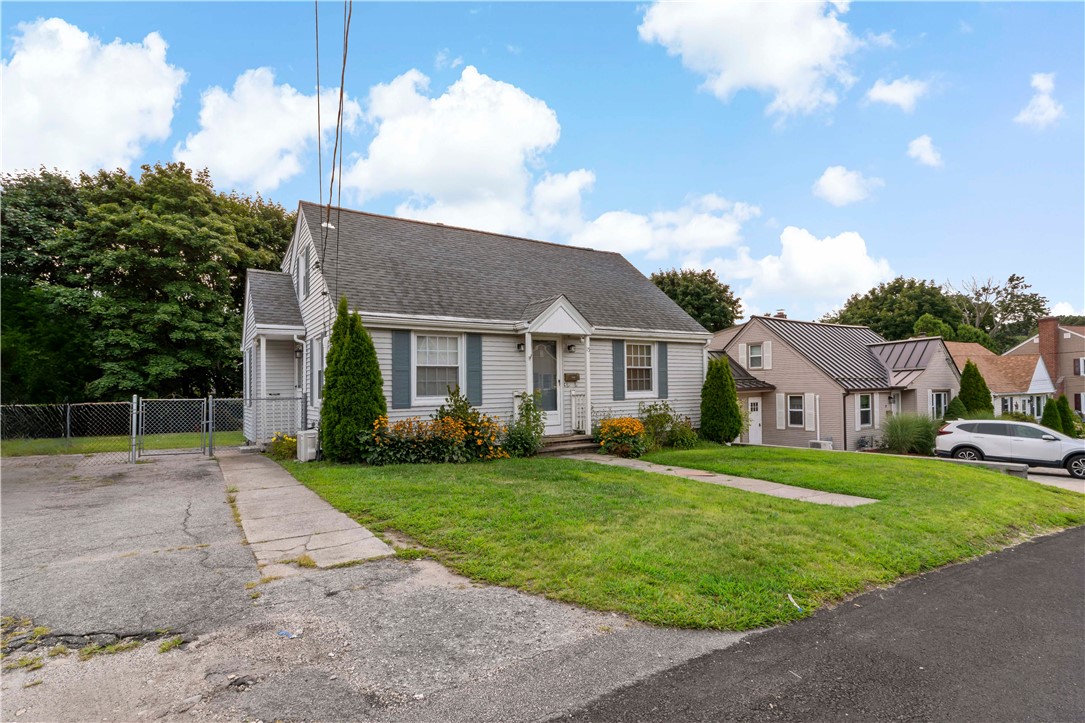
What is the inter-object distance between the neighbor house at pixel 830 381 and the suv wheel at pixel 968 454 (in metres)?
4.11

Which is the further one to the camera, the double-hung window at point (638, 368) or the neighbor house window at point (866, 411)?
the neighbor house window at point (866, 411)

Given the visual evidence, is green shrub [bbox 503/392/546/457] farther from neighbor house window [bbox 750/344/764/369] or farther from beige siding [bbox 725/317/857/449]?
neighbor house window [bbox 750/344/764/369]

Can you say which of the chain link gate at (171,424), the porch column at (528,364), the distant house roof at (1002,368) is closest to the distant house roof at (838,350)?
the distant house roof at (1002,368)

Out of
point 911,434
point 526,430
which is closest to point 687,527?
point 526,430

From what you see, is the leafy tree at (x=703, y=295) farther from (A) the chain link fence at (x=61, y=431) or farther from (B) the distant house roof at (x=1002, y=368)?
(A) the chain link fence at (x=61, y=431)

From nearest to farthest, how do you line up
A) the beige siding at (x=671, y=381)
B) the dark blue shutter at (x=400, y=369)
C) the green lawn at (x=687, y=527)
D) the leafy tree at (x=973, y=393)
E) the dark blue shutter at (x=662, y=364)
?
the green lawn at (x=687, y=527) < the dark blue shutter at (x=400, y=369) < the beige siding at (x=671, y=381) < the dark blue shutter at (x=662, y=364) < the leafy tree at (x=973, y=393)

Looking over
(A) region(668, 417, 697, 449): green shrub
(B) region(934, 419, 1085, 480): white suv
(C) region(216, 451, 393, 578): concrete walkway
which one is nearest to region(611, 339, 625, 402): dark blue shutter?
(A) region(668, 417, 697, 449): green shrub

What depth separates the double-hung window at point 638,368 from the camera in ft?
50.0

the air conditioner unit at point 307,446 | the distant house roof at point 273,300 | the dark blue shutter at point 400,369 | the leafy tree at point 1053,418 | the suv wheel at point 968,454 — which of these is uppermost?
the distant house roof at point 273,300

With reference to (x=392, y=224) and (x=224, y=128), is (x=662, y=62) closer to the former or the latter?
(x=392, y=224)

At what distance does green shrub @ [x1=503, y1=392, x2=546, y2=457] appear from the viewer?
12164mm

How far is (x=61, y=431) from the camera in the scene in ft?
54.6

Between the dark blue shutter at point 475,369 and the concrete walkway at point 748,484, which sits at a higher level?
the dark blue shutter at point 475,369

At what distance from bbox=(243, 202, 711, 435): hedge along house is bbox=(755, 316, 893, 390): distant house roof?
25.0 feet
